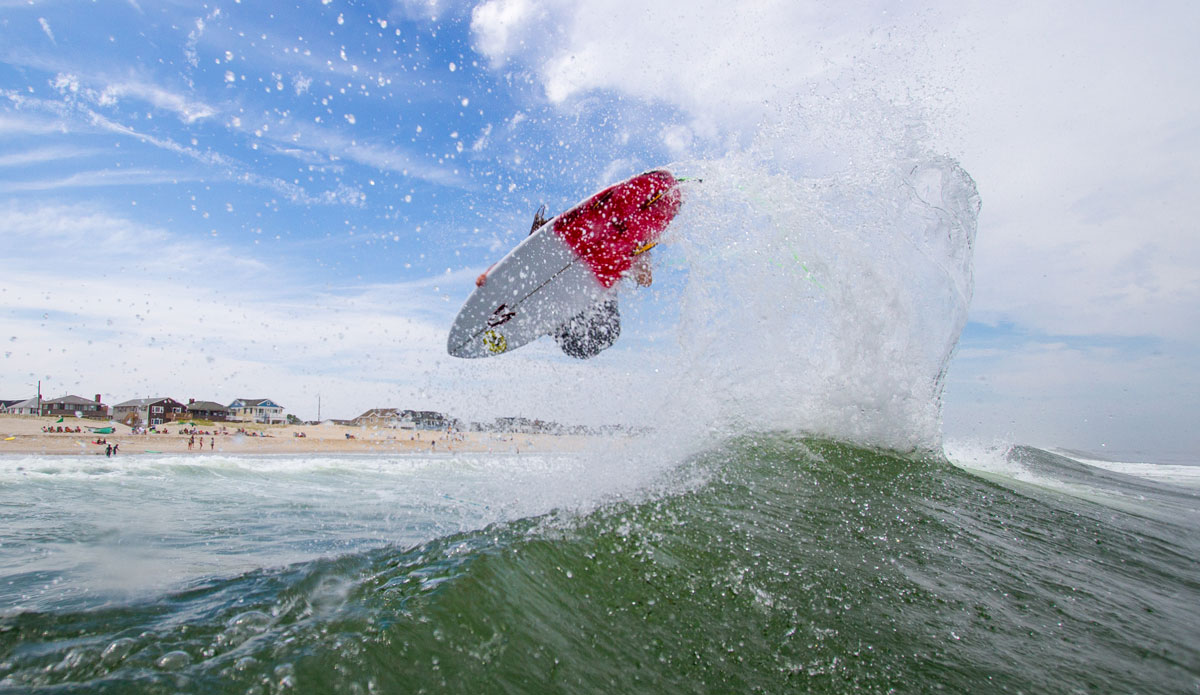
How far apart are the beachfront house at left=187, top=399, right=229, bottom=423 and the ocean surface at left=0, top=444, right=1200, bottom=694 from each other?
6047cm

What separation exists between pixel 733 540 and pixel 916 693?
139cm

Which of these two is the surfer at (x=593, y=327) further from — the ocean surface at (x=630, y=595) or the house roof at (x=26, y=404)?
the house roof at (x=26, y=404)

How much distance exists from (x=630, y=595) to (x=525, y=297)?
5210 mm

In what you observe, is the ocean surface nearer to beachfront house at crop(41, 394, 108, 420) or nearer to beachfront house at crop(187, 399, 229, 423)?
beachfront house at crop(187, 399, 229, 423)

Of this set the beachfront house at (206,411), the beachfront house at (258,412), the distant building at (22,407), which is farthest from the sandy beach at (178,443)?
the distant building at (22,407)

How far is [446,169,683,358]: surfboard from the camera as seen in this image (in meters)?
7.00

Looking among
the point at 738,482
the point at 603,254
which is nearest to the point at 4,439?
the point at 603,254

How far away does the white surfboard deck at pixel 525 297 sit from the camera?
714 centimetres

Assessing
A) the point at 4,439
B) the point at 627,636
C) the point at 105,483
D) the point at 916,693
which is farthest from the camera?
the point at 4,439

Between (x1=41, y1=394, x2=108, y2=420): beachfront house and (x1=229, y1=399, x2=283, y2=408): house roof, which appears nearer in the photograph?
(x1=41, y1=394, x2=108, y2=420): beachfront house

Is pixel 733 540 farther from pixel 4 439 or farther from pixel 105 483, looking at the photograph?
pixel 4 439

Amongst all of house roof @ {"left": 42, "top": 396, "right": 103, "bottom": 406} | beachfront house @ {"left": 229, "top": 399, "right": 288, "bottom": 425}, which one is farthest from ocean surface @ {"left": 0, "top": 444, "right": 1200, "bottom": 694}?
house roof @ {"left": 42, "top": 396, "right": 103, "bottom": 406}

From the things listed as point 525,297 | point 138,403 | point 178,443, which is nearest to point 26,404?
point 138,403

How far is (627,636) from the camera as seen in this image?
2.28 meters
